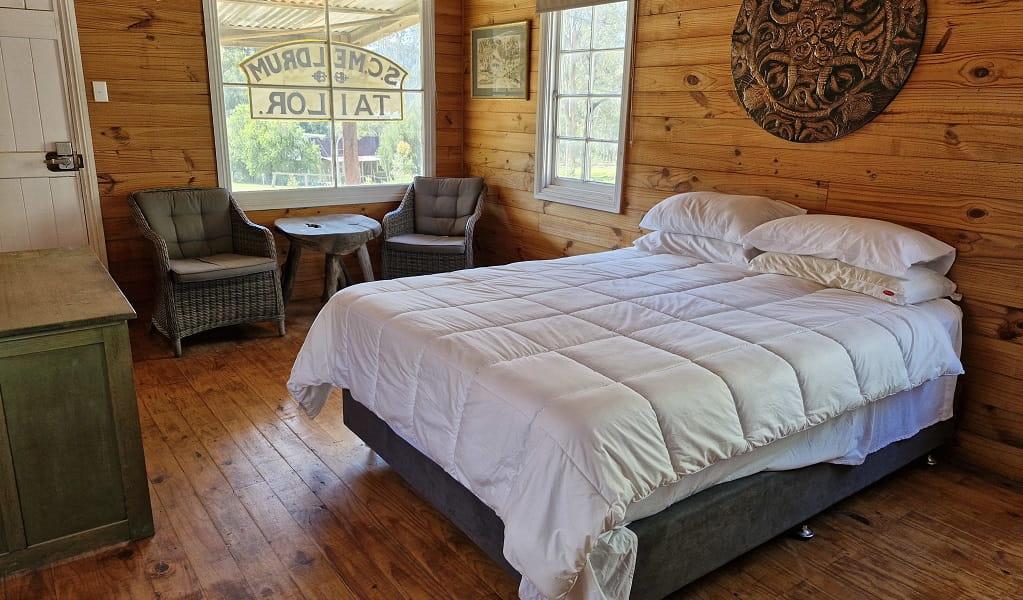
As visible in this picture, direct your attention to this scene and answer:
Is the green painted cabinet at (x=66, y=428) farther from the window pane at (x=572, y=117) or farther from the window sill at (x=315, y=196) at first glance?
the window pane at (x=572, y=117)

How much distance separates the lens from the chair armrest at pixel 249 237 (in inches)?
162

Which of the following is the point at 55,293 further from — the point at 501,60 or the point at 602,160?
the point at 501,60

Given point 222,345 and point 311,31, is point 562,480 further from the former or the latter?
point 311,31

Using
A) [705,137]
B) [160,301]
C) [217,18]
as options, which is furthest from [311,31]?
[705,137]

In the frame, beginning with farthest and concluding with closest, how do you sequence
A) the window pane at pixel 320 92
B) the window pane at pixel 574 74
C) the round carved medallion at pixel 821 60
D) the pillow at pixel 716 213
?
the window pane at pixel 320 92 < the window pane at pixel 574 74 < the pillow at pixel 716 213 < the round carved medallion at pixel 821 60

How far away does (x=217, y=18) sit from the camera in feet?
14.0

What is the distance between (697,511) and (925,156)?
6.09ft

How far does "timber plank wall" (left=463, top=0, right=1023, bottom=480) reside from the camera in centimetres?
260

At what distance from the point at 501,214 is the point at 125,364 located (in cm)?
338

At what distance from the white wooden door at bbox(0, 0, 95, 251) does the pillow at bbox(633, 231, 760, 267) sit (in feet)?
10.5

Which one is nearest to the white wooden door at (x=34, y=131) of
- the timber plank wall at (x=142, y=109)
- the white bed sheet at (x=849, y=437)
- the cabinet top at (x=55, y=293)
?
the timber plank wall at (x=142, y=109)

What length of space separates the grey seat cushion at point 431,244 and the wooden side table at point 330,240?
0.16 m

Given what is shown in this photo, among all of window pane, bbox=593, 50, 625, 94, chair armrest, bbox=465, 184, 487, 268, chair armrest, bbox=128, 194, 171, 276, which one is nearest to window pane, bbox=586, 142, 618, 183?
window pane, bbox=593, 50, 625, 94

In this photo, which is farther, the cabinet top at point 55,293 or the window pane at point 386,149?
the window pane at point 386,149
